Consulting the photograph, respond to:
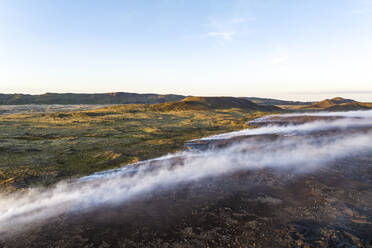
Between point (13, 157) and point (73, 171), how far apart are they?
6.84 metres

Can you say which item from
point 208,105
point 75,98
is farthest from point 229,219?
point 75,98

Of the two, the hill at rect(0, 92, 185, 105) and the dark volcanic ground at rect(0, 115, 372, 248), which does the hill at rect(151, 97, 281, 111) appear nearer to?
the dark volcanic ground at rect(0, 115, 372, 248)

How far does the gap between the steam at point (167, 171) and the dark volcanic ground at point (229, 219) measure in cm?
85

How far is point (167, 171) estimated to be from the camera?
537 inches

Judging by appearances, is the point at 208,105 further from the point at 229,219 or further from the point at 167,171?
the point at 229,219

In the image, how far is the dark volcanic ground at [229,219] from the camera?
6832 mm

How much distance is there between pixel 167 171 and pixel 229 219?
20.8ft

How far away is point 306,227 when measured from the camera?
729 cm

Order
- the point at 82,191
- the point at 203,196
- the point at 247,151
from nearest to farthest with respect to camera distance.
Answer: the point at 203,196
the point at 82,191
the point at 247,151

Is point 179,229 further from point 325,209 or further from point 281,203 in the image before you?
point 325,209

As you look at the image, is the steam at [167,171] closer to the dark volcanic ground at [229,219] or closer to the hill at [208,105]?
the dark volcanic ground at [229,219]

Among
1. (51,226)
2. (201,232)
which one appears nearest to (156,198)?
(201,232)

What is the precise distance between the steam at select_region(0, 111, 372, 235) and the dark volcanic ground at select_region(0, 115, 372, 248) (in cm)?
85

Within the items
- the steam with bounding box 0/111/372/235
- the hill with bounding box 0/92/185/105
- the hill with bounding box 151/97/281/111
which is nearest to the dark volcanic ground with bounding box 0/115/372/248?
the steam with bounding box 0/111/372/235
